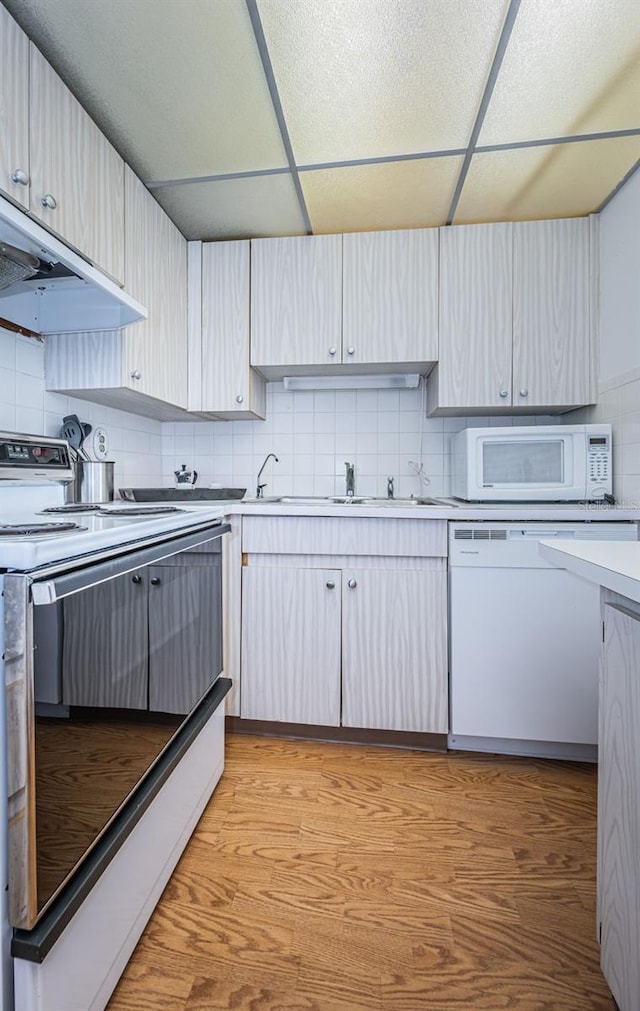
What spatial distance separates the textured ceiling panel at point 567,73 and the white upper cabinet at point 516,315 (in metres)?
0.50

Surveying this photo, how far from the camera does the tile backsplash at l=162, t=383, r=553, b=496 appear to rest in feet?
8.12

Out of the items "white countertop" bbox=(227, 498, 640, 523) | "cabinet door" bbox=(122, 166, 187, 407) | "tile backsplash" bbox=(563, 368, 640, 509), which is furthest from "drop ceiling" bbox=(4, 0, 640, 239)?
"white countertop" bbox=(227, 498, 640, 523)

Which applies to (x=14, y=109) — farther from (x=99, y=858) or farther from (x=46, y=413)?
(x=99, y=858)

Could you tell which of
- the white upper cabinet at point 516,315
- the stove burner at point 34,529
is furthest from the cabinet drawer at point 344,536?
the stove burner at point 34,529

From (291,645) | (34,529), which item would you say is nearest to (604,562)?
(34,529)

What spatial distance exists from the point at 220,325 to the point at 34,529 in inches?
65.5

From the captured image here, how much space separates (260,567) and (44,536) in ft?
3.88

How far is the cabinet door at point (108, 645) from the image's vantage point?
0.80 m

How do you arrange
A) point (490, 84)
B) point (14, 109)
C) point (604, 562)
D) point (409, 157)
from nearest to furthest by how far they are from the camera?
point (604, 562) < point (14, 109) < point (490, 84) < point (409, 157)

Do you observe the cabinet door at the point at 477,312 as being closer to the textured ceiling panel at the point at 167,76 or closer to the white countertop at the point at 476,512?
the white countertop at the point at 476,512

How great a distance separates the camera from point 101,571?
85 cm

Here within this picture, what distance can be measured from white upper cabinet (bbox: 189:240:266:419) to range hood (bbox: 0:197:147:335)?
0.63m

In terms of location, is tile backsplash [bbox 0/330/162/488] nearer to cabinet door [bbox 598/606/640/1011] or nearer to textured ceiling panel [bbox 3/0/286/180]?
textured ceiling panel [bbox 3/0/286/180]

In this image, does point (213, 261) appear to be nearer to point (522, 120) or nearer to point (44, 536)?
point (522, 120)
